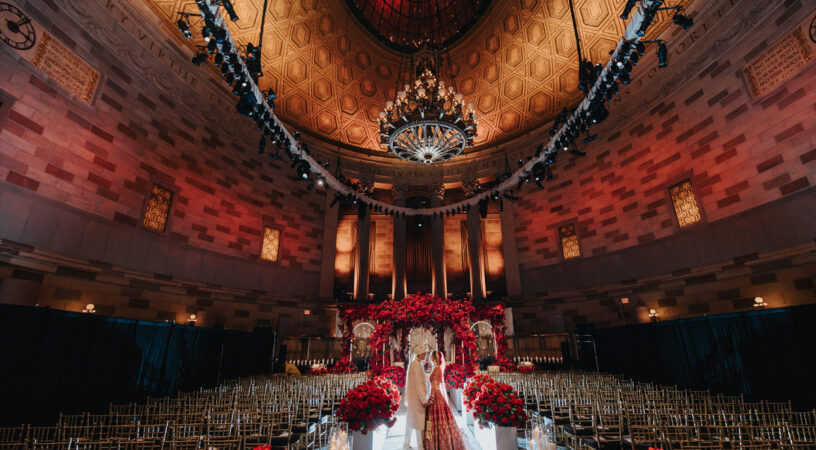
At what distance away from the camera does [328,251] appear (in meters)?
20.7

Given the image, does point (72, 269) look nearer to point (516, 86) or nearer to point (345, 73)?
point (345, 73)

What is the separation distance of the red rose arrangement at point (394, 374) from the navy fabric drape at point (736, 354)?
8.40m

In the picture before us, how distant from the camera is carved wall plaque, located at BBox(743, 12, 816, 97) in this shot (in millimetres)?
10500

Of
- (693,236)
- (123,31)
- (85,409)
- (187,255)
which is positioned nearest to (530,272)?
(693,236)

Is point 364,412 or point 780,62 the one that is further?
point 780,62

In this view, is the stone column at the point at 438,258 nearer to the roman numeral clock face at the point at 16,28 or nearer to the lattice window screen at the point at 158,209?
the lattice window screen at the point at 158,209

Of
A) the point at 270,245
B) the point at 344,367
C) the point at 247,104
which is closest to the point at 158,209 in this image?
the point at 270,245

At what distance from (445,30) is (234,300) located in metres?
19.5

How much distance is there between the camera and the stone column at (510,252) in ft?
65.3

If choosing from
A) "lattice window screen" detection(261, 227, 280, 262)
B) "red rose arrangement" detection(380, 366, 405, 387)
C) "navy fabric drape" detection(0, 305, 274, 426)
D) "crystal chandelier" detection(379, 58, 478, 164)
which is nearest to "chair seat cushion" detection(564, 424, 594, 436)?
"red rose arrangement" detection(380, 366, 405, 387)

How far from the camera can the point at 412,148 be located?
1355 centimetres

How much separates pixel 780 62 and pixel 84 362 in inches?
817

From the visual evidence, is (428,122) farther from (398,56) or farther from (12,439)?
(398,56)

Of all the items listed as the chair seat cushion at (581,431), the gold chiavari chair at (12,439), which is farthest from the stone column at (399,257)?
the gold chiavari chair at (12,439)
